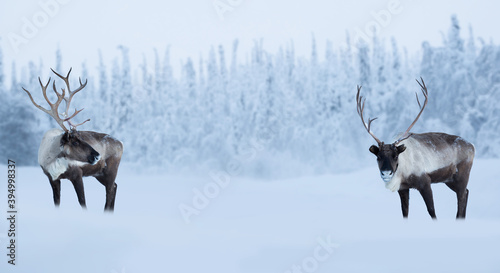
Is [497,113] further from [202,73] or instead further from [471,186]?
[202,73]

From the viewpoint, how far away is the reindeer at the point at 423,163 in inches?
304

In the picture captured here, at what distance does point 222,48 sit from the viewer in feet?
122

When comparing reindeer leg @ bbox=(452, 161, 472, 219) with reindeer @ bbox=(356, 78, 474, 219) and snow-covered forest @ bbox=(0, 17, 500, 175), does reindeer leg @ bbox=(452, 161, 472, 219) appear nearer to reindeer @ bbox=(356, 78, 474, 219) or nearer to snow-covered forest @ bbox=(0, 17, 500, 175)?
reindeer @ bbox=(356, 78, 474, 219)

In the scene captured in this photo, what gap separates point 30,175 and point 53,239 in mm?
9347

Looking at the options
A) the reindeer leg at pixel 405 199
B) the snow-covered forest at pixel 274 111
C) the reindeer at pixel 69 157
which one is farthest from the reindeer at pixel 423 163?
the snow-covered forest at pixel 274 111

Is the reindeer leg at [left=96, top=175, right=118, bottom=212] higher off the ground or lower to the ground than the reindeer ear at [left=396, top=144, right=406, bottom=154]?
lower

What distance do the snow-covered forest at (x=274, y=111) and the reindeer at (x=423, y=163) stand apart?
14587 millimetres

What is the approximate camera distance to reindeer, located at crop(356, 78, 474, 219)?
7722 mm

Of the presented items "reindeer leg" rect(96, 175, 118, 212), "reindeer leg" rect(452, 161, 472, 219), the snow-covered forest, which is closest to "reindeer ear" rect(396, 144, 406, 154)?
"reindeer leg" rect(452, 161, 472, 219)

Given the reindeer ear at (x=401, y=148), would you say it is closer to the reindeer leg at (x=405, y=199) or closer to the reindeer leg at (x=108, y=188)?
the reindeer leg at (x=405, y=199)

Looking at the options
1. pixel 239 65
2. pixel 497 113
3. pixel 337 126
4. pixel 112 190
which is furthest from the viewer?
pixel 239 65

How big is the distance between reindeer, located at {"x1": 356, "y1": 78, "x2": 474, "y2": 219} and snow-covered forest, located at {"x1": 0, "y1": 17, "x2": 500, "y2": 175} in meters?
14.6

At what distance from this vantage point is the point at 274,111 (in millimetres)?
29297

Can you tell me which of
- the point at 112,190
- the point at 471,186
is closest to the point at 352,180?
the point at 471,186
